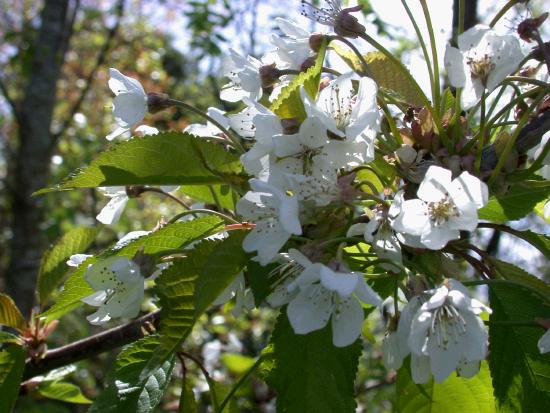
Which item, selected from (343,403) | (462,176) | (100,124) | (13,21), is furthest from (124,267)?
(13,21)

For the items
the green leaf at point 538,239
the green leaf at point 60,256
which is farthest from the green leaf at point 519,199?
the green leaf at point 60,256

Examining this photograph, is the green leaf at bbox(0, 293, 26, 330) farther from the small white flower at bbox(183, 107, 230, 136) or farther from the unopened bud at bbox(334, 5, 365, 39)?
the unopened bud at bbox(334, 5, 365, 39)

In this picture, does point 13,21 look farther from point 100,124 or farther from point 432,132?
point 432,132

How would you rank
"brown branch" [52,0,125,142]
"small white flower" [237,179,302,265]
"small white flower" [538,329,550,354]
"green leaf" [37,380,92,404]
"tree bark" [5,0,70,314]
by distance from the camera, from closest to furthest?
1. "small white flower" [237,179,302,265]
2. "small white flower" [538,329,550,354]
3. "green leaf" [37,380,92,404]
4. "tree bark" [5,0,70,314]
5. "brown branch" [52,0,125,142]

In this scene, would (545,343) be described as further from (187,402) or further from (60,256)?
(60,256)

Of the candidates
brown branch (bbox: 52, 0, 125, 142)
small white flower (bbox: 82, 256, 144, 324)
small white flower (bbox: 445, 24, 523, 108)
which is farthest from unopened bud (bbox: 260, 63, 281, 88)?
brown branch (bbox: 52, 0, 125, 142)

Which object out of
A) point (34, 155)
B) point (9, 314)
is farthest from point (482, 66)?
point (34, 155)
